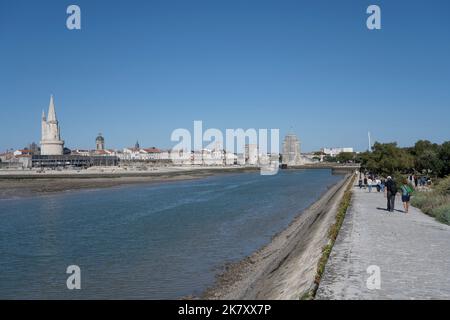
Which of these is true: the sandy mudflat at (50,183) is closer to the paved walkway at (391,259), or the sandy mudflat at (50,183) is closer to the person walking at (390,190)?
the person walking at (390,190)

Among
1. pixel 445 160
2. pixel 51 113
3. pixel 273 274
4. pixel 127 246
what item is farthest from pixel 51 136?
pixel 273 274

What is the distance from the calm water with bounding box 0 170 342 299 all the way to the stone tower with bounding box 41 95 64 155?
Result: 404 feet

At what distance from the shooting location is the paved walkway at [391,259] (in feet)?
25.1

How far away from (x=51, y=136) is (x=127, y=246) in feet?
471

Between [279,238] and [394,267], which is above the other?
[394,267]

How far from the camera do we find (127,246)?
19000mm

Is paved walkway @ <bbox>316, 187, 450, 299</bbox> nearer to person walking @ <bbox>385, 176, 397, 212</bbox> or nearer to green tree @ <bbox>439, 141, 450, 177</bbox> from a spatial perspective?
person walking @ <bbox>385, 176, 397, 212</bbox>

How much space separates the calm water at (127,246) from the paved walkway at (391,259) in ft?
13.8
